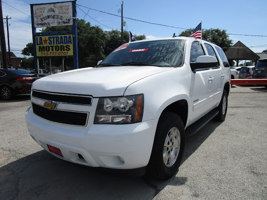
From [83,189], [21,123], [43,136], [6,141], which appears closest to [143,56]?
[43,136]

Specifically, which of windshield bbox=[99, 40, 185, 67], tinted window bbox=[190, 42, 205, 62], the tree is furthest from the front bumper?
the tree

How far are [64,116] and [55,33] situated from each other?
11704 millimetres

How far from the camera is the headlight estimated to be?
6.07 feet

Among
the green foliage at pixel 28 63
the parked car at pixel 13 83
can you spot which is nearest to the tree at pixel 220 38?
the parked car at pixel 13 83

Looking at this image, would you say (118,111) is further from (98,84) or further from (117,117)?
(98,84)

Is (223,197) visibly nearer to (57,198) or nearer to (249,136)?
(57,198)

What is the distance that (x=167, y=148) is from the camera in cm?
237

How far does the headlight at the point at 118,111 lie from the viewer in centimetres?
185

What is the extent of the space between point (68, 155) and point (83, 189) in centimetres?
51

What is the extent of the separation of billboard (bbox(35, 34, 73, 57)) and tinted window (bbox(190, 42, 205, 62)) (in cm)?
1026

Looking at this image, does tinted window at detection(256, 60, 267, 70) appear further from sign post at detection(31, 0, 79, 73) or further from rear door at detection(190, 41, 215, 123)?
sign post at detection(31, 0, 79, 73)

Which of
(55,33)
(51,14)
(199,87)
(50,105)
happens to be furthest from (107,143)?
(51,14)

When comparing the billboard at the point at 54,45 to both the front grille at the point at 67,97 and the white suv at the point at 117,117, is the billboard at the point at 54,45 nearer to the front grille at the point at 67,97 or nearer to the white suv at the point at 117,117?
the white suv at the point at 117,117

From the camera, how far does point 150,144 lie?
1949 millimetres
